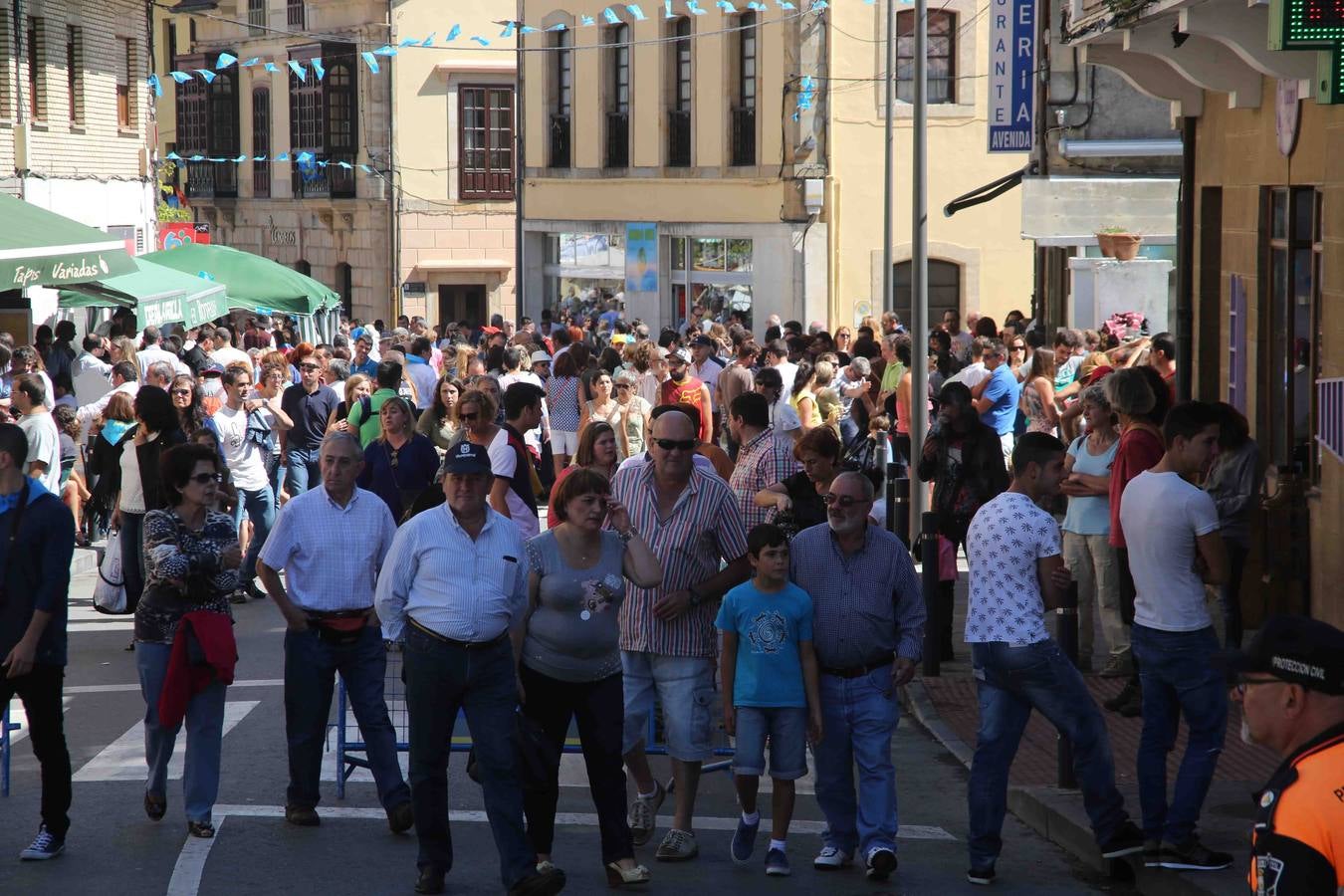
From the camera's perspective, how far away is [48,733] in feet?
24.9

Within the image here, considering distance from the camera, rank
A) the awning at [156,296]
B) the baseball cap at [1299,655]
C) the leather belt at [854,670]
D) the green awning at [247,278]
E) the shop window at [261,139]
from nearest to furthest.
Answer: the baseball cap at [1299,655] → the leather belt at [854,670] → the awning at [156,296] → the green awning at [247,278] → the shop window at [261,139]

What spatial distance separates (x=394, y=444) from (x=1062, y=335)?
7768mm

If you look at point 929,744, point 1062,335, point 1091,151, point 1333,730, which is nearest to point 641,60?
point 1091,151

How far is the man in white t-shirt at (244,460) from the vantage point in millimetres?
14047

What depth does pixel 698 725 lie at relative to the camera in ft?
25.2

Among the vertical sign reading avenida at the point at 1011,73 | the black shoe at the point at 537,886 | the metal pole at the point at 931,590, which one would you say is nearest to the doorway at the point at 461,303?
the vertical sign reading avenida at the point at 1011,73

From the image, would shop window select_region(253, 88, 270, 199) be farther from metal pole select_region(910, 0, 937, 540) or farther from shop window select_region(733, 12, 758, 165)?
metal pole select_region(910, 0, 937, 540)

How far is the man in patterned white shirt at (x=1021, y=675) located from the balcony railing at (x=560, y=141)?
35.0 metres

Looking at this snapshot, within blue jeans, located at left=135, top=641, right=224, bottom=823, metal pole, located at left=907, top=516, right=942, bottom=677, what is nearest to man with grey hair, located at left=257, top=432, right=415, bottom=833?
blue jeans, located at left=135, top=641, right=224, bottom=823

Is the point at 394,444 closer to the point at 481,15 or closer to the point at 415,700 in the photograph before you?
the point at 415,700

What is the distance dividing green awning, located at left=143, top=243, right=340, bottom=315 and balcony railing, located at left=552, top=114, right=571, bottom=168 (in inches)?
538

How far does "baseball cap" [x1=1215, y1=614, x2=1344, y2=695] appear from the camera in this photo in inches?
141

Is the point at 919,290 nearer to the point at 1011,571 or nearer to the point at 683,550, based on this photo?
the point at 683,550

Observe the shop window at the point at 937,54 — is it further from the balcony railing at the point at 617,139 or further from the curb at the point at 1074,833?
the curb at the point at 1074,833
